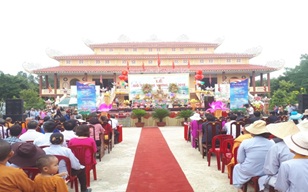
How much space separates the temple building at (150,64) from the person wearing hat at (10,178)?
26758 mm

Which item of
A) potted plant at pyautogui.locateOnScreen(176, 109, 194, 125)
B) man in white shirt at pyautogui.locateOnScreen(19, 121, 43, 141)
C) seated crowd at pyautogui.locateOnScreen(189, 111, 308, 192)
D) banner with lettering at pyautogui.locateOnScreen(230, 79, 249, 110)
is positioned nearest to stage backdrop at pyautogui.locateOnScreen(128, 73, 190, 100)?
potted plant at pyautogui.locateOnScreen(176, 109, 194, 125)

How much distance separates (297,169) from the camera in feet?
8.23

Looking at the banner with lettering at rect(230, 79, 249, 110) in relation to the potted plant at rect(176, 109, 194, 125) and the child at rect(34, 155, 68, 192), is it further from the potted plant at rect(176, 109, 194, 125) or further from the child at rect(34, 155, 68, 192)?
the child at rect(34, 155, 68, 192)

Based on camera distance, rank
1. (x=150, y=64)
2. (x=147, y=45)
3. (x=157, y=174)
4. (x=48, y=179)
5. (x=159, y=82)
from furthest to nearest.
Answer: (x=147, y=45), (x=150, y=64), (x=159, y=82), (x=157, y=174), (x=48, y=179)

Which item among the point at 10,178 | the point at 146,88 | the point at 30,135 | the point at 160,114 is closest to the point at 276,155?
the point at 10,178

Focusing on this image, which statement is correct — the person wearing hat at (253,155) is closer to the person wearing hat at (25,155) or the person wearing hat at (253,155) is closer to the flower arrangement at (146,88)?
the person wearing hat at (25,155)

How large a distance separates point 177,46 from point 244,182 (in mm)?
29680

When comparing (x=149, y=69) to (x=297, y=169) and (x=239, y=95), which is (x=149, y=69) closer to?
(x=239, y=95)

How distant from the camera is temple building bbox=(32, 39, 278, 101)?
29609 mm

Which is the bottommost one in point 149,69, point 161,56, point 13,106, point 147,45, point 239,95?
point 13,106

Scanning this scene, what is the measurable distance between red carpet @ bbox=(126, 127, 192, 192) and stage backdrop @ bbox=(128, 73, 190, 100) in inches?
693

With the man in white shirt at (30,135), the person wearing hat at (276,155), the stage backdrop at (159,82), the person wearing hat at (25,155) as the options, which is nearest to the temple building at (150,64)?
the stage backdrop at (159,82)

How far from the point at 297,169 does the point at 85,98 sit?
11.1 m

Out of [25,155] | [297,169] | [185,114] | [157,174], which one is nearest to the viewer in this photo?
[297,169]
